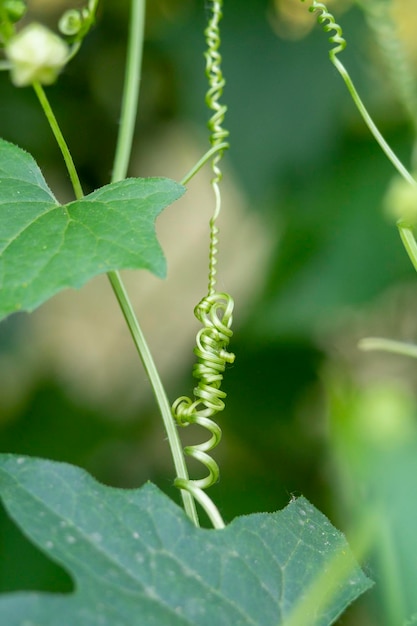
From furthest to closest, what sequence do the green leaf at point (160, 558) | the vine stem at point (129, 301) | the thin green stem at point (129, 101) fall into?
the thin green stem at point (129, 101)
the vine stem at point (129, 301)
the green leaf at point (160, 558)

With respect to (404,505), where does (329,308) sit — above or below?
below

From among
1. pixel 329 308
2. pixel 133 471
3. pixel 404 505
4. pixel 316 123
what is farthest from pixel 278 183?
pixel 404 505

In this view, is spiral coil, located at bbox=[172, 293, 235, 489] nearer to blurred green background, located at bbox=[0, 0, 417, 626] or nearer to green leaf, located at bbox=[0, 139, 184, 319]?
green leaf, located at bbox=[0, 139, 184, 319]

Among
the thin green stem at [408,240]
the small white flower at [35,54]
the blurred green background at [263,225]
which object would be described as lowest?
the blurred green background at [263,225]

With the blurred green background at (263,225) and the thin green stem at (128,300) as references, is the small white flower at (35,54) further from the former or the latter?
the blurred green background at (263,225)

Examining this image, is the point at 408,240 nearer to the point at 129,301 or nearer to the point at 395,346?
the point at 395,346

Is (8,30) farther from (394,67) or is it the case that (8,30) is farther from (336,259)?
(336,259)

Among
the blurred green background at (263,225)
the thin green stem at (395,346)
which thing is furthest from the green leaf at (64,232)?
the blurred green background at (263,225)
